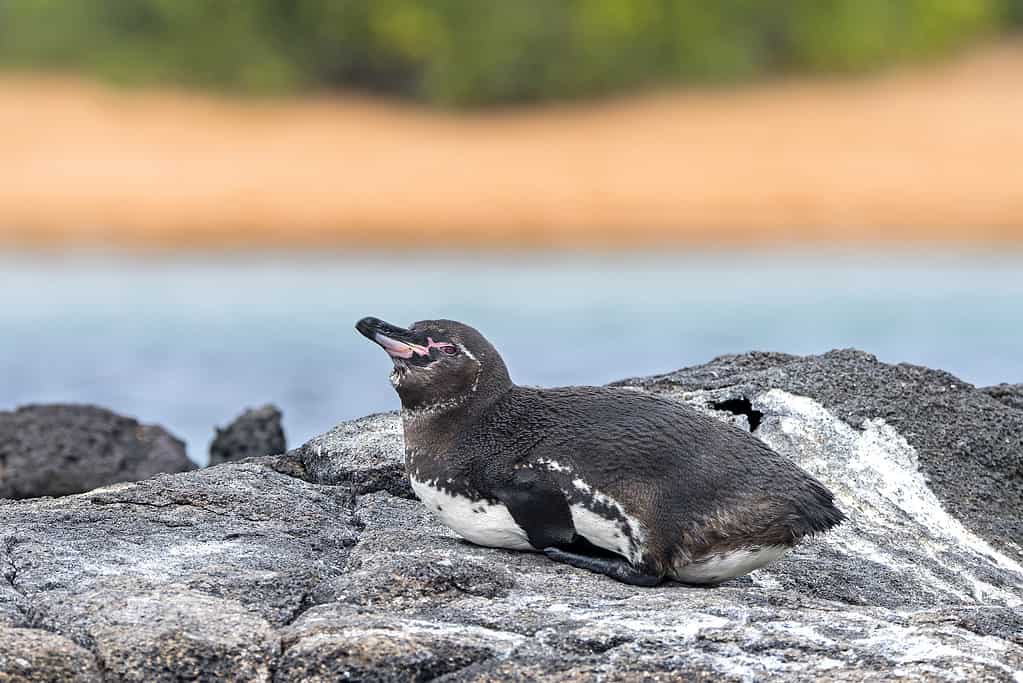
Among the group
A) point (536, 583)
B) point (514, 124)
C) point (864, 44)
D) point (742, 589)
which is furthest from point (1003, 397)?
point (864, 44)

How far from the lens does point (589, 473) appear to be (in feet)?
15.2

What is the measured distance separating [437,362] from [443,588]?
734 mm

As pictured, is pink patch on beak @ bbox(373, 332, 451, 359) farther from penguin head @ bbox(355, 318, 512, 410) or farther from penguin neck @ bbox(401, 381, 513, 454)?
penguin neck @ bbox(401, 381, 513, 454)

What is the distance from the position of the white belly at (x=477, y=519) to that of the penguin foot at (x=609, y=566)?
0.10m

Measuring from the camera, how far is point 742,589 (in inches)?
186

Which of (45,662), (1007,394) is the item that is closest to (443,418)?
(45,662)

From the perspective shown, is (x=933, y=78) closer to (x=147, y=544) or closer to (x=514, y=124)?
(x=514, y=124)

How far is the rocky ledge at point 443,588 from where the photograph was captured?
4.09 meters

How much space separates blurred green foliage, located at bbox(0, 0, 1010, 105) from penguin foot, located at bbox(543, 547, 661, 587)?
2141 cm

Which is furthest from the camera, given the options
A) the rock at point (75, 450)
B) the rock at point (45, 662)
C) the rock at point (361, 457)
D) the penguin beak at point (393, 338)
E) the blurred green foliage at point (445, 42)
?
the blurred green foliage at point (445, 42)

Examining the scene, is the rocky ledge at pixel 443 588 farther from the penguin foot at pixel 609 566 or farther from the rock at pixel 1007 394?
the rock at pixel 1007 394

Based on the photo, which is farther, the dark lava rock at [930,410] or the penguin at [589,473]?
the dark lava rock at [930,410]

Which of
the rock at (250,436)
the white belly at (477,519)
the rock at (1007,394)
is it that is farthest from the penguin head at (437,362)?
the rock at (250,436)

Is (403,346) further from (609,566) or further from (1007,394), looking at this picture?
(1007,394)
